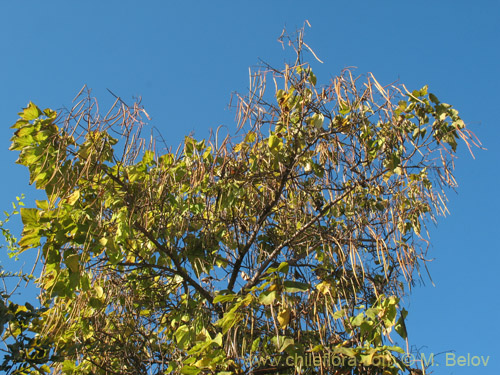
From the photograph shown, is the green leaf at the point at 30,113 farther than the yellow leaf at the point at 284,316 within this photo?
Yes

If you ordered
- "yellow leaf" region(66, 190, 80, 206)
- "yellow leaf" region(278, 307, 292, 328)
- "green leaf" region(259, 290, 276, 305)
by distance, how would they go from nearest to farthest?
"green leaf" region(259, 290, 276, 305) < "yellow leaf" region(278, 307, 292, 328) < "yellow leaf" region(66, 190, 80, 206)

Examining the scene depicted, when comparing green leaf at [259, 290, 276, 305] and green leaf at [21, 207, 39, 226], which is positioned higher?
green leaf at [21, 207, 39, 226]

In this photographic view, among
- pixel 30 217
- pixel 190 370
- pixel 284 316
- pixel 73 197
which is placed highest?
pixel 73 197

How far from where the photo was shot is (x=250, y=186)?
353 centimetres

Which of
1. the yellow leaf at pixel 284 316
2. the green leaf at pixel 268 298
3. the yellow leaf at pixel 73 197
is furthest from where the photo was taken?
the yellow leaf at pixel 73 197

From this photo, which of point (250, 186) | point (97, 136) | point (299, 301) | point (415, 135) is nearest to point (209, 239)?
point (250, 186)

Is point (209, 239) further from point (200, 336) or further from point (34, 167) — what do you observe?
point (34, 167)

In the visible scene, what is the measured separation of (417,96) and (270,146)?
866mm

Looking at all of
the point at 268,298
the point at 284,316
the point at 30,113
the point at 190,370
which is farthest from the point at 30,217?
the point at 284,316

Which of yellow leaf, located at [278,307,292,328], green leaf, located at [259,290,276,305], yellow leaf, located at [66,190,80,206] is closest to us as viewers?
green leaf, located at [259,290,276,305]

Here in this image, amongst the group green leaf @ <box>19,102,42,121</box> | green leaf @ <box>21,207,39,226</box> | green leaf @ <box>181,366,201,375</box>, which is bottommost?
green leaf @ <box>181,366,201,375</box>

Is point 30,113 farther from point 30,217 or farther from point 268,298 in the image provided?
point 268,298

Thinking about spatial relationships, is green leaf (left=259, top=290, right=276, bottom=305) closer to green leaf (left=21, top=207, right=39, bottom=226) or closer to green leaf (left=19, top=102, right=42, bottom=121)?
green leaf (left=21, top=207, right=39, bottom=226)

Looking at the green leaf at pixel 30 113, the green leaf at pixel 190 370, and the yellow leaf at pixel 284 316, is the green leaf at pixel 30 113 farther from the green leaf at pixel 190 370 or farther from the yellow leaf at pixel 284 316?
the yellow leaf at pixel 284 316
